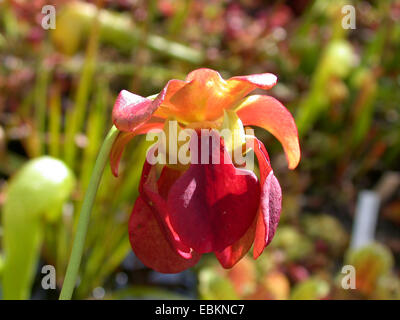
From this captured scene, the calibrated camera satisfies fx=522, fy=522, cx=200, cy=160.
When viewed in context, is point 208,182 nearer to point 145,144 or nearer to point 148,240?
point 148,240

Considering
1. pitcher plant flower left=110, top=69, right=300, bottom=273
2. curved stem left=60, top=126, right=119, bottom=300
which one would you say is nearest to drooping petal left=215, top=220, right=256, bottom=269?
pitcher plant flower left=110, top=69, right=300, bottom=273

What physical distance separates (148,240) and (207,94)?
12cm

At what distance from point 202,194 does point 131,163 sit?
668mm

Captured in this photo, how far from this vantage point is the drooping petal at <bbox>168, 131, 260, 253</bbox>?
366 mm

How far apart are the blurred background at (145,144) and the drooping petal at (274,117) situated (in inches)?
20.6

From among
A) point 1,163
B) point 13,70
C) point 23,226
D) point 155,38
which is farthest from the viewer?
point 155,38

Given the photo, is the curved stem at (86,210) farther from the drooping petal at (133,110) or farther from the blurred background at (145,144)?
the blurred background at (145,144)

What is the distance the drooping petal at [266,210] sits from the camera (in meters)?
0.36

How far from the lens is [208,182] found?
0.38m

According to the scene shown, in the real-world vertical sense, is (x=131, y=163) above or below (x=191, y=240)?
above

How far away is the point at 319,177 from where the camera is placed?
1566 mm

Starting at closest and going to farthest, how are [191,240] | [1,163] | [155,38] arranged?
1. [191,240]
2. [1,163]
3. [155,38]

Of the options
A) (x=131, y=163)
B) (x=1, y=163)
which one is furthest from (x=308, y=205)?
(x=1, y=163)

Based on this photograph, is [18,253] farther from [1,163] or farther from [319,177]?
[319,177]
